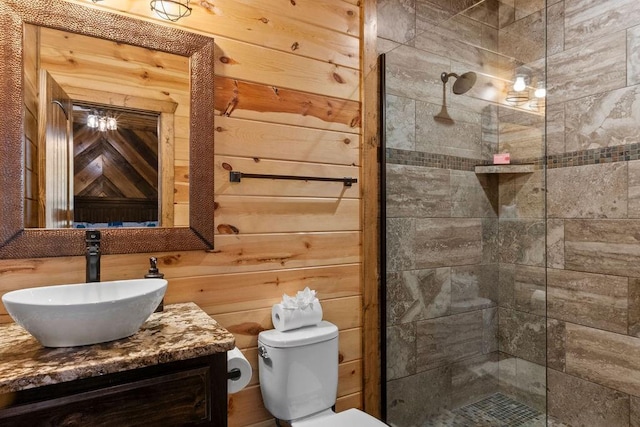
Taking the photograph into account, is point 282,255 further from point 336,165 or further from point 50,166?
point 50,166

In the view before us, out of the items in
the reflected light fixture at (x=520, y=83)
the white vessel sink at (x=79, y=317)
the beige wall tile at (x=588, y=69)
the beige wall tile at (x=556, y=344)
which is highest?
the beige wall tile at (x=588, y=69)

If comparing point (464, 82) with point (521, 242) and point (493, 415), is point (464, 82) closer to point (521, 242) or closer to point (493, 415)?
point (521, 242)

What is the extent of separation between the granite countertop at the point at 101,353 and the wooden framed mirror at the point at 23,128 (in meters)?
0.32

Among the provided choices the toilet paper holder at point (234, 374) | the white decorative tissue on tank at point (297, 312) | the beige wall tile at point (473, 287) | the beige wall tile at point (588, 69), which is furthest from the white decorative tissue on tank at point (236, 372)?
the beige wall tile at point (588, 69)

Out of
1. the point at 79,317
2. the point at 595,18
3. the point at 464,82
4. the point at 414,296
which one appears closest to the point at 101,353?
the point at 79,317

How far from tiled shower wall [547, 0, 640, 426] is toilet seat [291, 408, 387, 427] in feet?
4.21

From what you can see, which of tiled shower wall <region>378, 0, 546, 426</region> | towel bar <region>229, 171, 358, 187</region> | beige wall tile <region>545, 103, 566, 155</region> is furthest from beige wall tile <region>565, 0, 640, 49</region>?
towel bar <region>229, 171, 358, 187</region>

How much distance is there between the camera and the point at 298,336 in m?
1.70

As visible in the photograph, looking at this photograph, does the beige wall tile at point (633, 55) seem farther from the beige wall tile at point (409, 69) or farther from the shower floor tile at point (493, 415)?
the shower floor tile at point (493, 415)

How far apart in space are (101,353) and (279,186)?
1.06 m

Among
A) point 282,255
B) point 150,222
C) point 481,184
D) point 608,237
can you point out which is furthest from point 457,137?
point 150,222

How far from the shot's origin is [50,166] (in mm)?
1406

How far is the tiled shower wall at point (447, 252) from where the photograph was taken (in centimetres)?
211

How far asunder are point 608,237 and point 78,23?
8.66 feet
